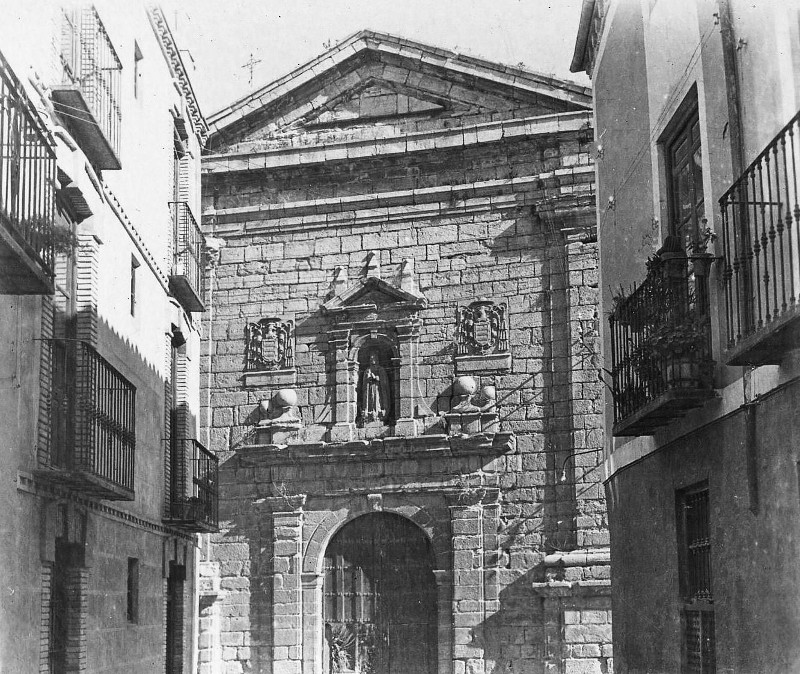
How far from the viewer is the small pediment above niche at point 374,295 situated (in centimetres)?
1888

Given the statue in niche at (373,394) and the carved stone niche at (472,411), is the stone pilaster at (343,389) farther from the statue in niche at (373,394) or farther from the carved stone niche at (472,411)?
the carved stone niche at (472,411)

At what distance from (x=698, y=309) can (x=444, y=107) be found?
509 inches

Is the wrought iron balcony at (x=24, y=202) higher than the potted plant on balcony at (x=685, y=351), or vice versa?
the wrought iron balcony at (x=24, y=202)

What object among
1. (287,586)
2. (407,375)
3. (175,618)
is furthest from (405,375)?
(175,618)

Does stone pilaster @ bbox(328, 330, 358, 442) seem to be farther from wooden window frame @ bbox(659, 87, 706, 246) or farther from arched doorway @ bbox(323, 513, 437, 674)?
wooden window frame @ bbox(659, 87, 706, 246)

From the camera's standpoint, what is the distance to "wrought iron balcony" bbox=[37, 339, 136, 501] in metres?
9.22

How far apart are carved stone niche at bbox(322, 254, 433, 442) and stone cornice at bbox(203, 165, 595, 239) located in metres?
0.99

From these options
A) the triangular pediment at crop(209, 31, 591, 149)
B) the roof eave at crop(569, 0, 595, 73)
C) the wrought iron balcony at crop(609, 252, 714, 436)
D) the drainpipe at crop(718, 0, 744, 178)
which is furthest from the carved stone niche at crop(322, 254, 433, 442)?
the drainpipe at crop(718, 0, 744, 178)

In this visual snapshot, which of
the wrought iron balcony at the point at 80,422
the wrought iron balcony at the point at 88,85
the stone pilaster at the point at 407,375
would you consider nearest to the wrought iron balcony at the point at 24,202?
the wrought iron balcony at the point at 88,85

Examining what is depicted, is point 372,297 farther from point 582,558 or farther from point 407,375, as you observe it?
point 582,558

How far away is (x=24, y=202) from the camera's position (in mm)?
7773

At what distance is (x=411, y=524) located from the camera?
60.2 ft

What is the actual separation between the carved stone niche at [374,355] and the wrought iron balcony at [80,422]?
8.73 metres

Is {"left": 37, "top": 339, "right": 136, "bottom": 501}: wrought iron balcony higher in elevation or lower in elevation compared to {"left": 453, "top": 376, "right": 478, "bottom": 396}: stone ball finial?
lower
